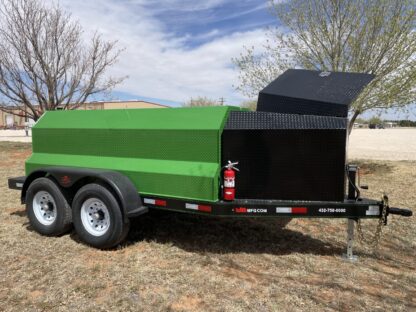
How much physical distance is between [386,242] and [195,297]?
295 centimetres

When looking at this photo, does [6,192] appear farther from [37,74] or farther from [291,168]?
[37,74]

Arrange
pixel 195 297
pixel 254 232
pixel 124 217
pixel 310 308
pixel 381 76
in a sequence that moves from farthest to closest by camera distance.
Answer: pixel 381 76 → pixel 254 232 → pixel 124 217 → pixel 195 297 → pixel 310 308

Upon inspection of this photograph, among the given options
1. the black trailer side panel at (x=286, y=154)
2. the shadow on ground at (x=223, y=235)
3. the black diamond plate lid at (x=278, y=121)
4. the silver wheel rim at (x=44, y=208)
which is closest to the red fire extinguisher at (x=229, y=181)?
the black trailer side panel at (x=286, y=154)

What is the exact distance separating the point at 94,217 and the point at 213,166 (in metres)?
1.66

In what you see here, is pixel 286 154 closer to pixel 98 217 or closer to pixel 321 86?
pixel 321 86

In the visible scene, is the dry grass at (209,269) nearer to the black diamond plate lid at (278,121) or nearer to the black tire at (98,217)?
the black tire at (98,217)

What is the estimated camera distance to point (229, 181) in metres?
3.74

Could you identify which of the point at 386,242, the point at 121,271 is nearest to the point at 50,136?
the point at 121,271

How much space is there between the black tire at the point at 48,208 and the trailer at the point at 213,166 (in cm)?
1

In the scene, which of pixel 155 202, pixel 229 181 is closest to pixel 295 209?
pixel 229 181

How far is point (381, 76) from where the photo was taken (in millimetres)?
10156

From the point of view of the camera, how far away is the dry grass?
123 inches

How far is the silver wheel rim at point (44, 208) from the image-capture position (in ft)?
15.6

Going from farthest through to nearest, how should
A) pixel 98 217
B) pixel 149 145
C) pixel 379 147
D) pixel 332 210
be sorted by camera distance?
pixel 379 147 < pixel 98 217 < pixel 149 145 < pixel 332 210
